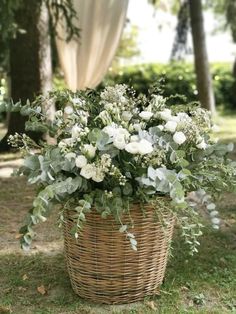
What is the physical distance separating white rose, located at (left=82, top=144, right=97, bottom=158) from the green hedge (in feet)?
34.2

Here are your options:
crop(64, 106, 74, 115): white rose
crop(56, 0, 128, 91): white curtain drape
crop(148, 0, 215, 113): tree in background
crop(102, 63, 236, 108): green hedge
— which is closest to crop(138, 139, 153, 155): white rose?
crop(64, 106, 74, 115): white rose

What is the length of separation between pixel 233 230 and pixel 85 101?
67.0 inches

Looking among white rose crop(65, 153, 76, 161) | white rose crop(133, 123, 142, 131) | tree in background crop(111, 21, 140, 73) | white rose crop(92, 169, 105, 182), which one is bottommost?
tree in background crop(111, 21, 140, 73)

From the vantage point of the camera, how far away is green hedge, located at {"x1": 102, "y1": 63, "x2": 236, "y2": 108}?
12727 mm

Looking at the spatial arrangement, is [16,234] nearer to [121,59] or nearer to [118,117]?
[118,117]

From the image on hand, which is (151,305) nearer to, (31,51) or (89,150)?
(89,150)

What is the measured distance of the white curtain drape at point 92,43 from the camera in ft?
21.4

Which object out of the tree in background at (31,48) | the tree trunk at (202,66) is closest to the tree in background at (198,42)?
the tree trunk at (202,66)

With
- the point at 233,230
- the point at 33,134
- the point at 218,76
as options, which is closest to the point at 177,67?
the point at 218,76

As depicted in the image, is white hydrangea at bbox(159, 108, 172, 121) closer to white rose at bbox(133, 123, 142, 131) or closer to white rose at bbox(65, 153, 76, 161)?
white rose at bbox(133, 123, 142, 131)

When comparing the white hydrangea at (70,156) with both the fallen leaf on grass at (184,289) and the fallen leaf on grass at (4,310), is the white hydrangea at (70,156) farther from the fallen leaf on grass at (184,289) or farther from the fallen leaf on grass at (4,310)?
the fallen leaf on grass at (184,289)

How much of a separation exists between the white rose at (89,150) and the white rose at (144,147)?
0.67 feet

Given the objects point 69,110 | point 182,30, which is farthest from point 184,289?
point 182,30

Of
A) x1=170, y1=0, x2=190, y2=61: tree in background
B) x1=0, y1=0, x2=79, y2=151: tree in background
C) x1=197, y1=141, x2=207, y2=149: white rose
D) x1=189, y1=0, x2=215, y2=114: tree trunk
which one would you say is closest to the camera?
x1=197, y1=141, x2=207, y2=149: white rose
